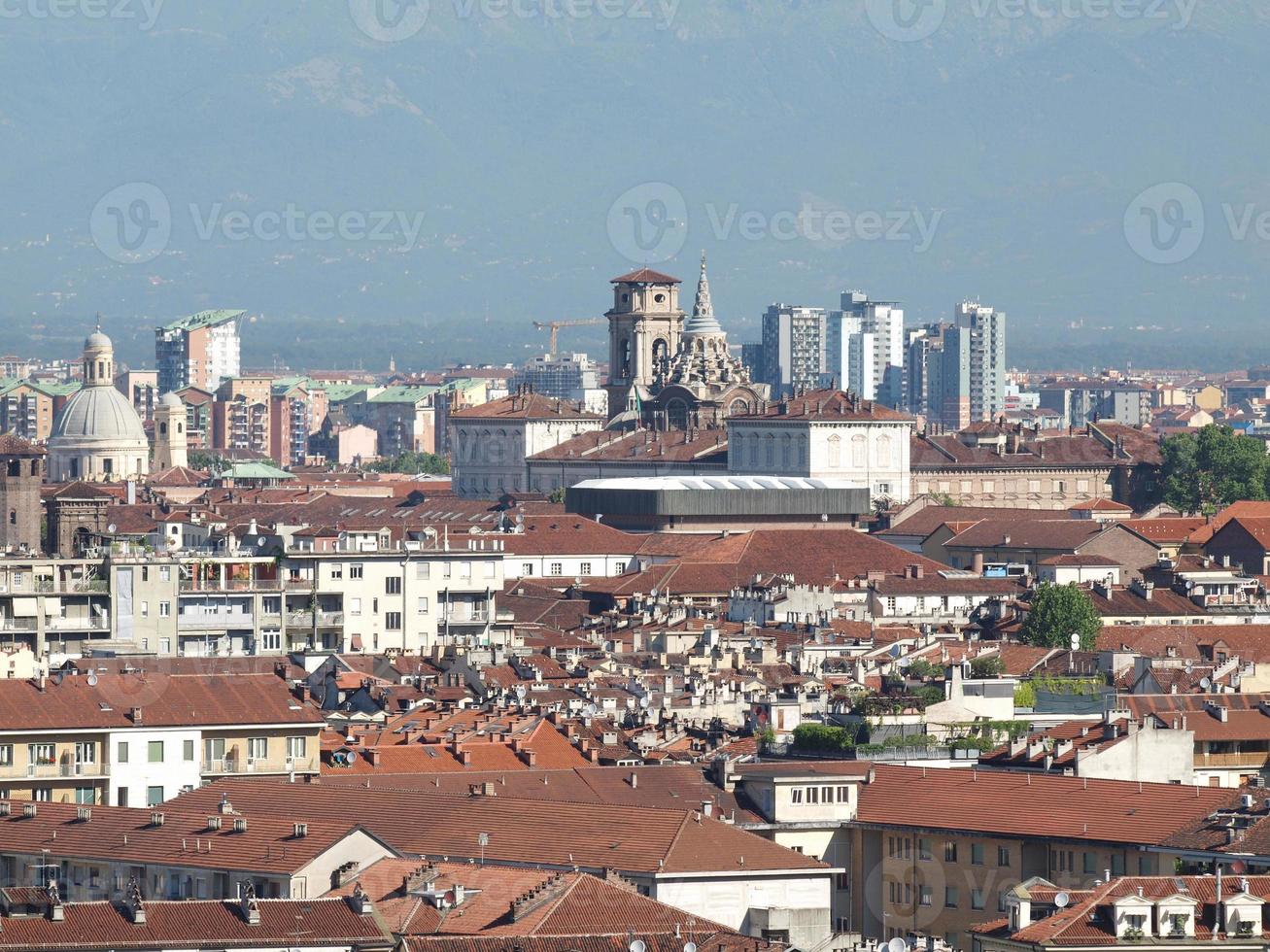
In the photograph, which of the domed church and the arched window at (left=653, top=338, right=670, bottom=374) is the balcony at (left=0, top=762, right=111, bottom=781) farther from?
the arched window at (left=653, top=338, right=670, bottom=374)

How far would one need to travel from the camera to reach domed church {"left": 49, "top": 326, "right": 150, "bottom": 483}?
590 feet

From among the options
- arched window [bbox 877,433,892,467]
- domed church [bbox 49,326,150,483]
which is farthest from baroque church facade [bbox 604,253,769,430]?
domed church [bbox 49,326,150,483]

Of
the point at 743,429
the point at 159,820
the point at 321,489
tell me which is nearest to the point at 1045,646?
the point at 159,820

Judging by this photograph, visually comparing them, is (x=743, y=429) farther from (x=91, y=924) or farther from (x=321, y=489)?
(x=91, y=924)

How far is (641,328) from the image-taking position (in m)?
183

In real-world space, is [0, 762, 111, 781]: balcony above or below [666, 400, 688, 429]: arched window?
above

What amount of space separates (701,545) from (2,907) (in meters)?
71.8

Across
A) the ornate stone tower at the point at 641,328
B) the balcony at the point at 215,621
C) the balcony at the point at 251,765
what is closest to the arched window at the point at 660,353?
the ornate stone tower at the point at 641,328

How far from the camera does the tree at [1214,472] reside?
139 meters

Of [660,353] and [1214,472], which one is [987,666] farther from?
[660,353]

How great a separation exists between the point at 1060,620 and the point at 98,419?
111m

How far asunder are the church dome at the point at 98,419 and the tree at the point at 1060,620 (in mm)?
107534

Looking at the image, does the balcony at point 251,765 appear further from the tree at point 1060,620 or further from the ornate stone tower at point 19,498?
the ornate stone tower at point 19,498

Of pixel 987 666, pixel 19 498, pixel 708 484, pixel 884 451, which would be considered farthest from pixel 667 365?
pixel 987 666
